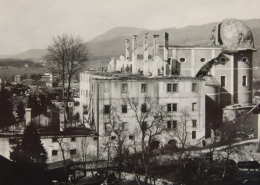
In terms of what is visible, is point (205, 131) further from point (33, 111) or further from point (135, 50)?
point (33, 111)

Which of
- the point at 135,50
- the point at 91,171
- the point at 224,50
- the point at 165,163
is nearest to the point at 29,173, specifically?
the point at 91,171

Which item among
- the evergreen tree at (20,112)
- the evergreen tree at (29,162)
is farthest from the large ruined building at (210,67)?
the evergreen tree at (29,162)

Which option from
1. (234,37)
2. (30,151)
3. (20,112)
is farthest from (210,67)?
(30,151)

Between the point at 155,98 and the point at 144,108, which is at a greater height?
the point at 155,98

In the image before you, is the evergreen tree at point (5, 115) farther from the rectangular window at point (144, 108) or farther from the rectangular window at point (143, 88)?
the rectangular window at point (143, 88)

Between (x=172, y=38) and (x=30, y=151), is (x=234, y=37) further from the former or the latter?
(x=172, y=38)

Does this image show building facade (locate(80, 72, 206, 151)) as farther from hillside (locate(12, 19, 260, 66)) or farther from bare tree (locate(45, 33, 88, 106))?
hillside (locate(12, 19, 260, 66))

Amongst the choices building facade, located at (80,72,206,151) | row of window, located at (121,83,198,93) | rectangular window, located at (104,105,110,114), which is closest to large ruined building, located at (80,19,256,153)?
building facade, located at (80,72,206,151)
